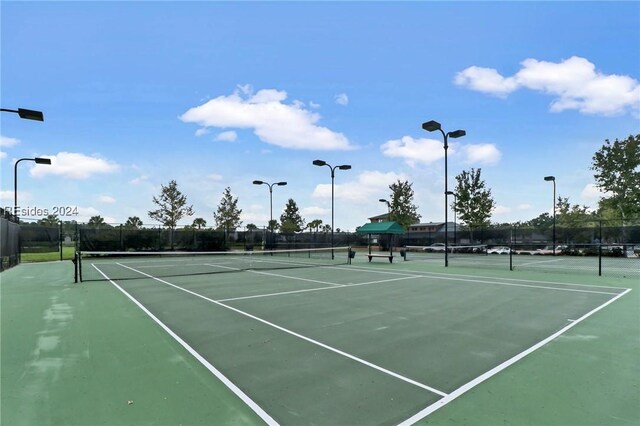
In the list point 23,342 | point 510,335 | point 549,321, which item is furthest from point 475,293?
point 23,342

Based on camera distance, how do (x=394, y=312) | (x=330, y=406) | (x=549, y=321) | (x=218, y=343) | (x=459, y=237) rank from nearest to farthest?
(x=330, y=406) < (x=218, y=343) < (x=549, y=321) < (x=394, y=312) < (x=459, y=237)

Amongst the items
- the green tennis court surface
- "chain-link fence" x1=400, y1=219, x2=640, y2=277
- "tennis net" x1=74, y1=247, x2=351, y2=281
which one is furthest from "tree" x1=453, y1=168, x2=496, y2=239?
the green tennis court surface

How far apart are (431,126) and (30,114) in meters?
15.2

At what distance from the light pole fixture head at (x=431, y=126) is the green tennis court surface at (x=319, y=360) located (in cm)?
998

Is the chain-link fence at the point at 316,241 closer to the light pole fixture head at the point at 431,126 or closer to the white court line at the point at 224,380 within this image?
the light pole fixture head at the point at 431,126

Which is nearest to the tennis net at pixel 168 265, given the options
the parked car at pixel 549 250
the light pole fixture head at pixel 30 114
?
the light pole fixture head at pixel 30 114

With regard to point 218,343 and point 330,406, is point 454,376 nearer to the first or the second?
point 330,406

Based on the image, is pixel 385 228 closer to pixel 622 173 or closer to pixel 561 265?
pixel 561 265

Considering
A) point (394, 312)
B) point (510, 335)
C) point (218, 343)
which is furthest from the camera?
point (394, 312)

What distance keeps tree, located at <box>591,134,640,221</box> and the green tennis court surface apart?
1303 inches

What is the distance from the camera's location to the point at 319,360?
475 centimetres

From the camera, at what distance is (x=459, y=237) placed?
155 feet

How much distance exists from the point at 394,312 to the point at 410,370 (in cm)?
334

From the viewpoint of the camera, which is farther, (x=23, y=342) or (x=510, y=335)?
(x=510, y=335)
